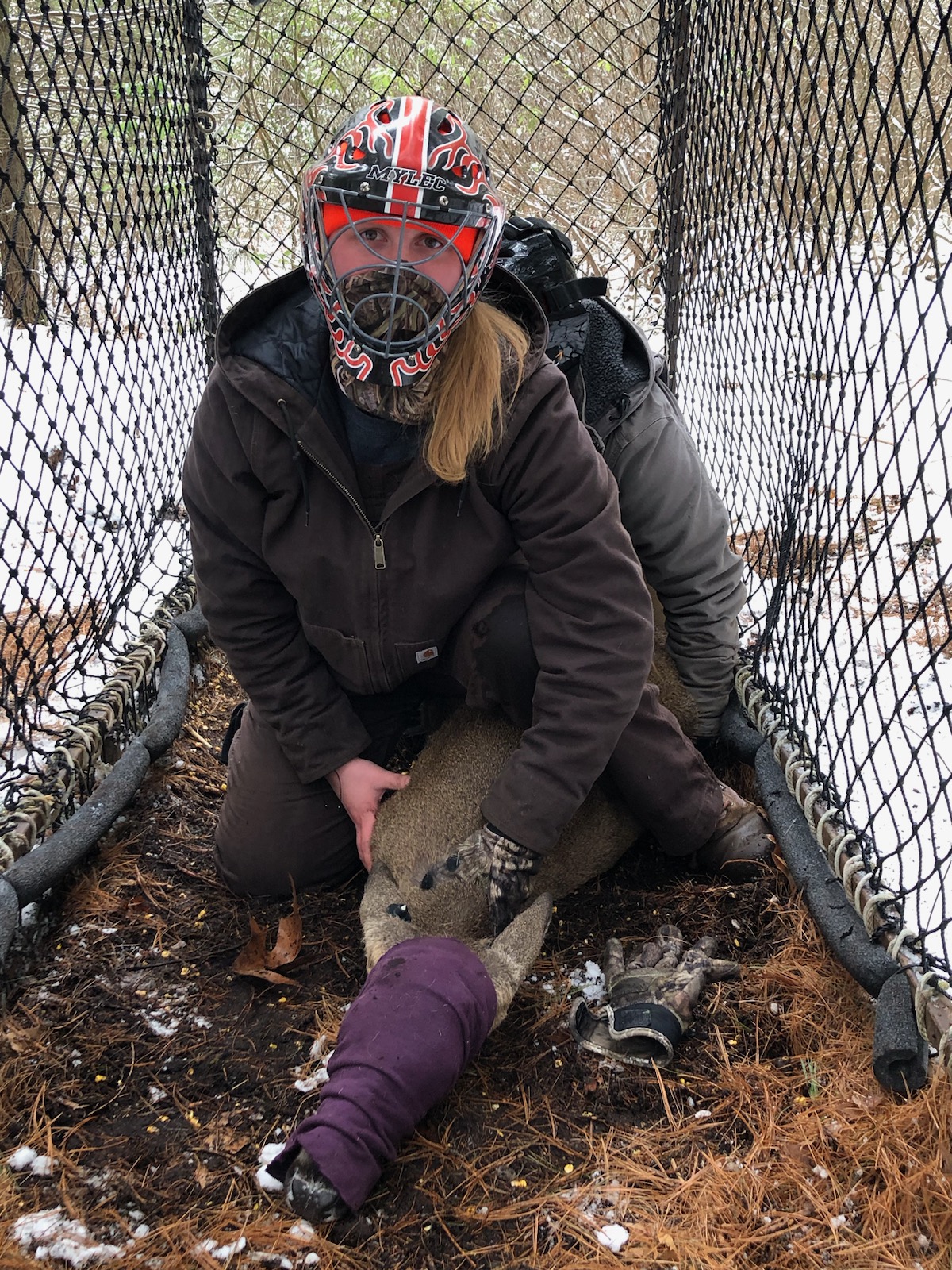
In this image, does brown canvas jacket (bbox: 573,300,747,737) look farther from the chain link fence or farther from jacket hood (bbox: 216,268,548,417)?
jacket hood (bbox: 216,268,548,417)

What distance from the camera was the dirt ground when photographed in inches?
71.3

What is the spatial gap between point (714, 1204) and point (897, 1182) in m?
0.32

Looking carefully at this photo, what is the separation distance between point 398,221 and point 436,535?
2.30 ft

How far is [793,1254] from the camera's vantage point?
1766mm

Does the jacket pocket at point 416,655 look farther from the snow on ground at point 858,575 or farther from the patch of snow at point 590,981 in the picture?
the snow on ground at point 858,575

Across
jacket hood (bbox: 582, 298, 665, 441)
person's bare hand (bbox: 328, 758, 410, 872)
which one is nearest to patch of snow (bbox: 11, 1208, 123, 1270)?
person's bare hand (bbox: 328, 758, 410, 872)

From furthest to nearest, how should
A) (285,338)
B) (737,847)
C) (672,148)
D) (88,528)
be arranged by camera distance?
(672,148)
(88,528)
(737,847)
(285,338)

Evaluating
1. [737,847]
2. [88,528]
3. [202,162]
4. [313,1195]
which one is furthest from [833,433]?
[202,162]

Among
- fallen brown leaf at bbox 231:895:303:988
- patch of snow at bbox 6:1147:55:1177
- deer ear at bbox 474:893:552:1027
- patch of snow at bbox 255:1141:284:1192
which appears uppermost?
deer ear at bbox 474:893:552:1027

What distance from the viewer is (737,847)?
282 centimetres

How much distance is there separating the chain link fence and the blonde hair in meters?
0.82

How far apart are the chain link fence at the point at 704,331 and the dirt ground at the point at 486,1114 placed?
38 cm

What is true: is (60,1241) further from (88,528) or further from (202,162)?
(202,162)

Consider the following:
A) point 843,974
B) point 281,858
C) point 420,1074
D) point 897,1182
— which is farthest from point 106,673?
point 897,1182
